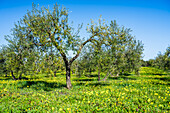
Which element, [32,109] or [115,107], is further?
[115,107]

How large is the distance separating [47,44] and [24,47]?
9.59 feet

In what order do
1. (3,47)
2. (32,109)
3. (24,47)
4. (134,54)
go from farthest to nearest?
(134,54)
(3,47)
(24,47)
(32,109)

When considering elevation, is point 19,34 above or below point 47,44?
above

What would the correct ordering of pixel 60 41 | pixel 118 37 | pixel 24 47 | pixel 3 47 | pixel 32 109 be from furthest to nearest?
pixel 3 47 → pixel 118 37 → pixel 24 47 → pixel 60 41 → pixel 32 109

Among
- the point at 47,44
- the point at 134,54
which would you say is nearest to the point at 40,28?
the point at 47,44

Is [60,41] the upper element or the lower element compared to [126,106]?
upper

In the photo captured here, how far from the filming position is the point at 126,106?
875cm

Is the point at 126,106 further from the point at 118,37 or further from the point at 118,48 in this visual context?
the point at 118,37

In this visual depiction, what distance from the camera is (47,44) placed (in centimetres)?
A: 1291

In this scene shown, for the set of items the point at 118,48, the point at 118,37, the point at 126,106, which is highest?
the point at 118,37

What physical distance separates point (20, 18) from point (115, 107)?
1380 centimetres

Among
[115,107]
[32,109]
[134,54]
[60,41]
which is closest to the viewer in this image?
[32,109]

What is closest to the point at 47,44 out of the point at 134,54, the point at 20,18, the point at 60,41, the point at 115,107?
the point at 60,41

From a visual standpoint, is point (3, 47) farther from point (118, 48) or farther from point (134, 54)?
point (134, 54)
